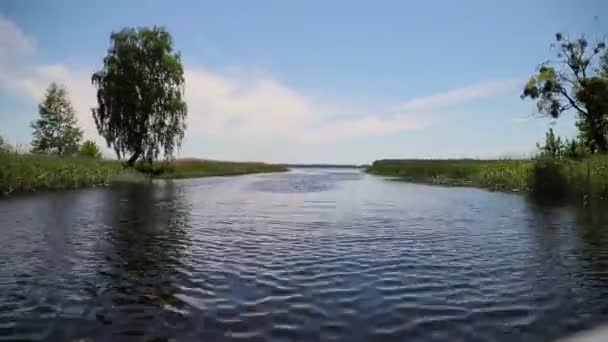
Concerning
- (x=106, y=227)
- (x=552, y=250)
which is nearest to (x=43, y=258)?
(x=106, y=227)

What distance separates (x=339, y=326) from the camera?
5.82 meters

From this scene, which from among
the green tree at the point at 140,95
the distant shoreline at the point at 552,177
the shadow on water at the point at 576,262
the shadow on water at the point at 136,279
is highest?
the green tree at the point at 140,95

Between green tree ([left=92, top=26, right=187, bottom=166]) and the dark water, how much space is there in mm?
31728

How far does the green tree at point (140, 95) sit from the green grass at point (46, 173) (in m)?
5.78

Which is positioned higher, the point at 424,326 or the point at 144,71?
the point at 144,71

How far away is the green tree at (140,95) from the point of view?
45.8m

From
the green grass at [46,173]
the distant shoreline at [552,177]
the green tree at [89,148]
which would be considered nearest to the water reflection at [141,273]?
the green grass at [46,173]

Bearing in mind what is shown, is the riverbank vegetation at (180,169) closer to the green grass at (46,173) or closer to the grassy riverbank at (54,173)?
the grassy riverbank at (54,173)

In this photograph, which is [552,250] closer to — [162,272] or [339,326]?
[339,326]

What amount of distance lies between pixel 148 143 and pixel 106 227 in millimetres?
35429

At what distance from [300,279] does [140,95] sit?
142ft

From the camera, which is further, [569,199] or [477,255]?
[569,199]

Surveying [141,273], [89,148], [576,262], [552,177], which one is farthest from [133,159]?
[576,262]

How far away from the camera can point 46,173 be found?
3161cm
